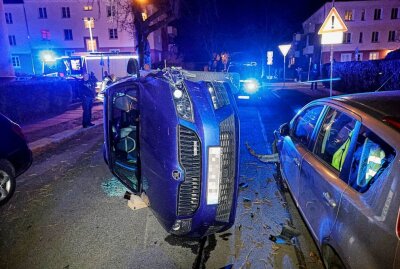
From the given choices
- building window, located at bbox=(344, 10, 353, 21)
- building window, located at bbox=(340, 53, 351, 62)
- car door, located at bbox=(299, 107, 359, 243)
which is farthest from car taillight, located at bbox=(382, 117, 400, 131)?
building window, located at bbox=(344, 10, 353, 21)

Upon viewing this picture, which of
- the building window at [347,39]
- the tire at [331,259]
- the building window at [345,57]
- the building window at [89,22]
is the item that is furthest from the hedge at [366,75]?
the building window at [89,22]

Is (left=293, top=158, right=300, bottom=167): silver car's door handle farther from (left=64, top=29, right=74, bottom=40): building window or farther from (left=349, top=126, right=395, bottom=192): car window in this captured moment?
(left=64, top=29, right=74, bottom=40): building window

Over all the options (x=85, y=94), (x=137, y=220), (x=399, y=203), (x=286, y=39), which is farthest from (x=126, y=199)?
(x=286, y=39)

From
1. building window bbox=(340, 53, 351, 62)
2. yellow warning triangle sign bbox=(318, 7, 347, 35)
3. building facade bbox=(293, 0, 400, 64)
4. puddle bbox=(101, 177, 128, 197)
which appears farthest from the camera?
building window bbox=(340, 53, 351, 62)

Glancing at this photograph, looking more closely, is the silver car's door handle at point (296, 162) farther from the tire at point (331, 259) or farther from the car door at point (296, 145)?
the tire at point (331, 259)

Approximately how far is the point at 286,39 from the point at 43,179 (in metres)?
59.0

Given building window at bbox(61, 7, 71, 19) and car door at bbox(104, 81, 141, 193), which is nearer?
car door at bbox(104, 81, 141, 193)

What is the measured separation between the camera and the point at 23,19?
43.0 metres

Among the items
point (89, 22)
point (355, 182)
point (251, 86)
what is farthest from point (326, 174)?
point (89, 22)

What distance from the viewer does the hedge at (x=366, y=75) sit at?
1592cm

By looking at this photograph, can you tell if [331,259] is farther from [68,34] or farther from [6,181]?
[68,34]

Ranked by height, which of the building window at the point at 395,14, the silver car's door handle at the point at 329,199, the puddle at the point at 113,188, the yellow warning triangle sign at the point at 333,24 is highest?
the building window at the point at 395,14

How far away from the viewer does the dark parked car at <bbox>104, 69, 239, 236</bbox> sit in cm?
300

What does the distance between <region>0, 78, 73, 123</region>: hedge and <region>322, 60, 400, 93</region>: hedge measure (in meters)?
16.4
